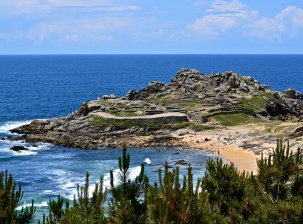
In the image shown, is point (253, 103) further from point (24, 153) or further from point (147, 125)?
point (24, 153)

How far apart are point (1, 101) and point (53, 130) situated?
214 ft

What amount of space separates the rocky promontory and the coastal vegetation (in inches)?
1782

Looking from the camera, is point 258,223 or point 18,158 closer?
point 258,223

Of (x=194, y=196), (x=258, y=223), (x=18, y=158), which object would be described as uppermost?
(x=194, y=196)

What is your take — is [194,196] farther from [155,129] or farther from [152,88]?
[152,88]

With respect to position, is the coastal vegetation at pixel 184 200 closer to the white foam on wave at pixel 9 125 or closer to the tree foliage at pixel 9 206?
the tree foliage at pixel 9 206

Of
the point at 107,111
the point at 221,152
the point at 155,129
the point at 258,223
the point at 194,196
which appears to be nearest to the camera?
the point at 194,196

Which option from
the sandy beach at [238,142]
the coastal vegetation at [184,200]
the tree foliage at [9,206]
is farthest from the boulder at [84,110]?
the tree foliage at [9,206]

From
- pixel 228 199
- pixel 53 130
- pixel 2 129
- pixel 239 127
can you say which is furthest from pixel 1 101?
pixel 228 199

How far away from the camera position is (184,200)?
17922 millimetres

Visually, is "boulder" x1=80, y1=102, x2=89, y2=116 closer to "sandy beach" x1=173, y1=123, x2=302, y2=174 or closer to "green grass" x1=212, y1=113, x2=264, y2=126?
"sandy beach" x1=173, y1=123, x2=302, y2=174

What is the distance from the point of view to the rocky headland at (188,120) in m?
76.3

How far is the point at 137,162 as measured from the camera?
6625 centimetres

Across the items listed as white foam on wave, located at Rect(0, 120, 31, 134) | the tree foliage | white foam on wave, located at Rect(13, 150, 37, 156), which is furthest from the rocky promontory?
the tree foliage
